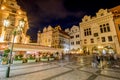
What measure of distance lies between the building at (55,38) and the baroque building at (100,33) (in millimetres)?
9151

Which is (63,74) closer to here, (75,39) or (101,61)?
(101,61)

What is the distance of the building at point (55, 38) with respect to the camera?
38.6 m

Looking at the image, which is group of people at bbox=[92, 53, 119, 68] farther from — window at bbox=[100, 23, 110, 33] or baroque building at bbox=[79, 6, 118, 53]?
window at bbox=[100, 23, 110, 33]

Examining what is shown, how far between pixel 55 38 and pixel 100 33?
59.7ft

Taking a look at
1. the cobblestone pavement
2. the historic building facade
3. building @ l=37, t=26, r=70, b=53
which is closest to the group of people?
the cobblestone pavement

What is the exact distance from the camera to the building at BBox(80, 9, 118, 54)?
28100mm

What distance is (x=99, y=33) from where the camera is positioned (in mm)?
31219

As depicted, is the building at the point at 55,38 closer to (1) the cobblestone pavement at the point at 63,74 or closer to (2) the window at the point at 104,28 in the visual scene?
(2) the window at the point at 104,28

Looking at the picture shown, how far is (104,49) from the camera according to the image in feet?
94.8

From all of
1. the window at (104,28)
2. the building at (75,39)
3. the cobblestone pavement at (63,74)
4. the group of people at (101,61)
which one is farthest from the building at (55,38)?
the cobblestone pavement at (63,74)

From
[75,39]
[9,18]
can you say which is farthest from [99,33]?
[9,18]

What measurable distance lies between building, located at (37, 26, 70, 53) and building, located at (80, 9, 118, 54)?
9204 millimetres

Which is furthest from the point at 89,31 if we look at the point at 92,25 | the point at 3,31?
the point at 3,31

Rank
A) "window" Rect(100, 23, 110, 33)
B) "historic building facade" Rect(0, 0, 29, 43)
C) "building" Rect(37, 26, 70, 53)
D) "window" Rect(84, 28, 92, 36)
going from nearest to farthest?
"historic building facade" Rect(0, 0, 29, 43), "window" Rect(100, 23, 110, 33), "window" Rect(84, 28, 92, 36), "building" Rect(37, 26, 70, 53)
